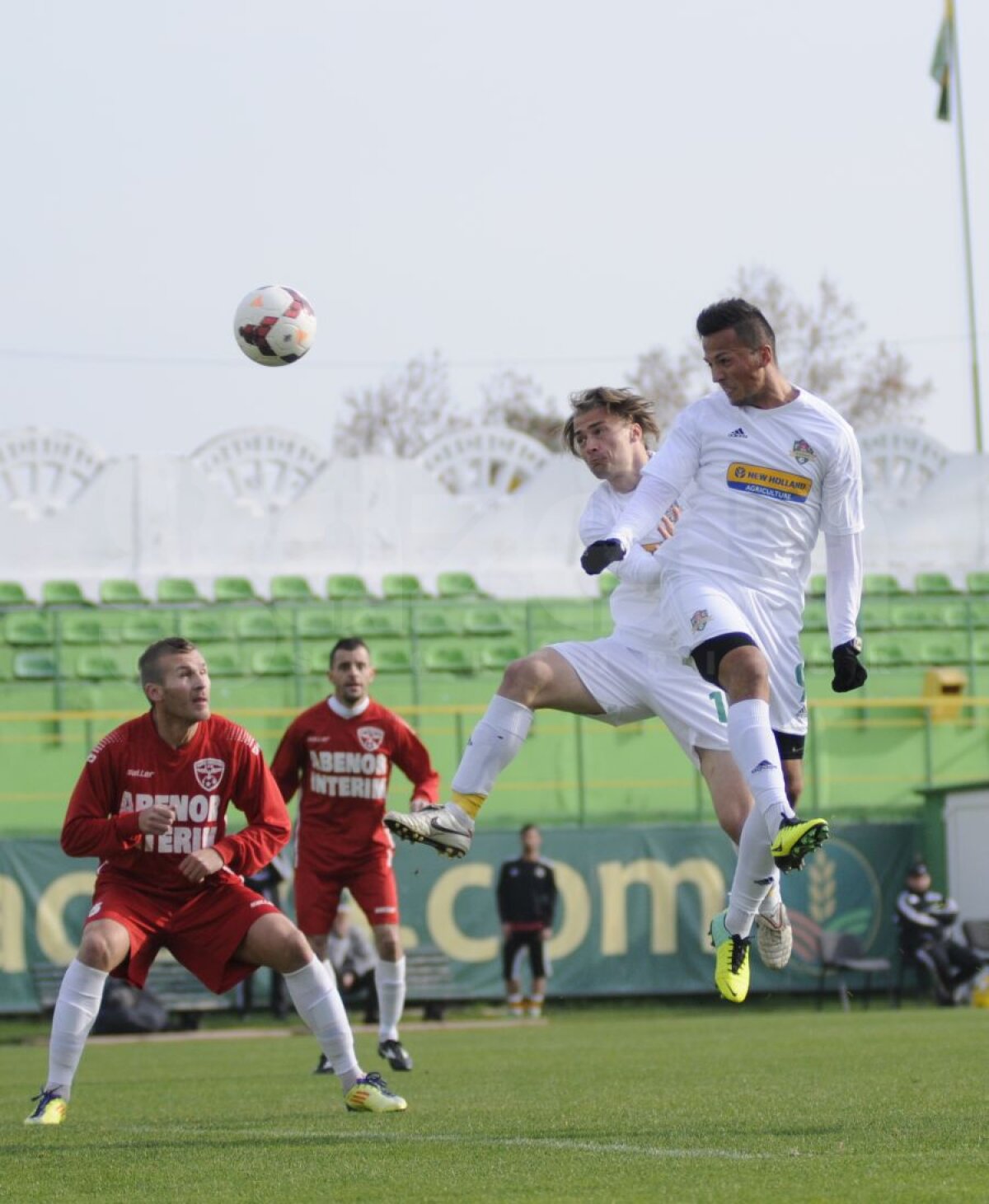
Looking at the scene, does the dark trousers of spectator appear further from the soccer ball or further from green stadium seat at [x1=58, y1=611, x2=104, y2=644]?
the soccer ball

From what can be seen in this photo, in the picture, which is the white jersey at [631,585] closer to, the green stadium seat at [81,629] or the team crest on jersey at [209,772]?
the team crest on jersey at [209,772]

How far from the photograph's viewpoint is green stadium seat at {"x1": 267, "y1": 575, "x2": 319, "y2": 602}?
2681 cm

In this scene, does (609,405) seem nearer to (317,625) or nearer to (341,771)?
(341,771)

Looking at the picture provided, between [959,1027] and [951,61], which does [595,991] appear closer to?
[959,1027]

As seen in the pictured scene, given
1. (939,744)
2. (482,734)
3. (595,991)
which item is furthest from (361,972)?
(482,734)

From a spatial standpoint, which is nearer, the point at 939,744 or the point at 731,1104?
the point at 731,1104

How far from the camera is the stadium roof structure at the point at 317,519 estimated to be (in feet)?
91.6

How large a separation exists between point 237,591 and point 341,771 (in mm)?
15846

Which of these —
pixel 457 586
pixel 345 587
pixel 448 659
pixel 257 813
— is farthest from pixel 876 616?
pixel 257 813

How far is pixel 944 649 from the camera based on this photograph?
26766 mm

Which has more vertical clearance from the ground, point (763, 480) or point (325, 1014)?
point (763, 480)

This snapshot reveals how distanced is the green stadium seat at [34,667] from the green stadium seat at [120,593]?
1.89 meters

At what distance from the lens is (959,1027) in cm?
1349

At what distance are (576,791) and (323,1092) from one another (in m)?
12.7
